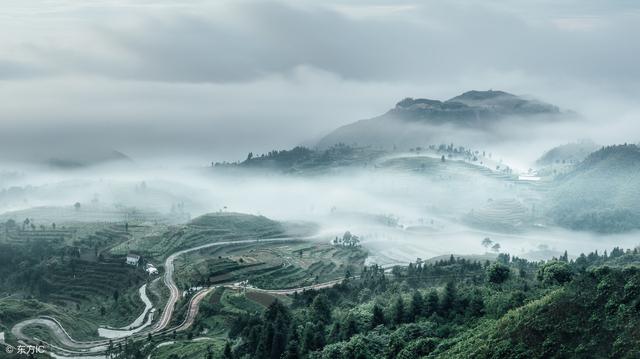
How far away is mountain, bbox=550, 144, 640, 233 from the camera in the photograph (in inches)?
6319

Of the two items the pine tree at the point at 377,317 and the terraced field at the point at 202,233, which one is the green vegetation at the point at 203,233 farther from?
the pine tree at the point at 377,317

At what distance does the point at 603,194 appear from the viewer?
174500 mm

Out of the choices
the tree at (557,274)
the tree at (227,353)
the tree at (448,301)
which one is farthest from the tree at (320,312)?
the tree at (557,274)

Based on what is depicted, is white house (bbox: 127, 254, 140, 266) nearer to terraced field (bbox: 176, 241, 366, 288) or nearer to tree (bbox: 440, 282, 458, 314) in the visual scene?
terraced field (bbox: 176, 241, 366, 288)

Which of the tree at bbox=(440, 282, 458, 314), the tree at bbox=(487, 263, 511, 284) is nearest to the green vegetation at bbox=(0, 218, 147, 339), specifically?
the tree at bbox=(440, 282, 458, 314)

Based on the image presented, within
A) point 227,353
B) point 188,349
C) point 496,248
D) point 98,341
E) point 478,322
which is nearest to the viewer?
point 478,322

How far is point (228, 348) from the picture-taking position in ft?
180

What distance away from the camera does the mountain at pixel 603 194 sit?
16050cm

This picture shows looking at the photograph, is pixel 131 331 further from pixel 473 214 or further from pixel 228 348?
pixel 473 214

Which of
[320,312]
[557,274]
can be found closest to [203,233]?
[320,312]

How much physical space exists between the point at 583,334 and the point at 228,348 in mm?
29728

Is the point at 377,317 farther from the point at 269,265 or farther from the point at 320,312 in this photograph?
the point at 269,265

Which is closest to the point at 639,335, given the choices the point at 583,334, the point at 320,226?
the point at 583,334

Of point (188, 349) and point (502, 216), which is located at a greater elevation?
point (502, 216)
